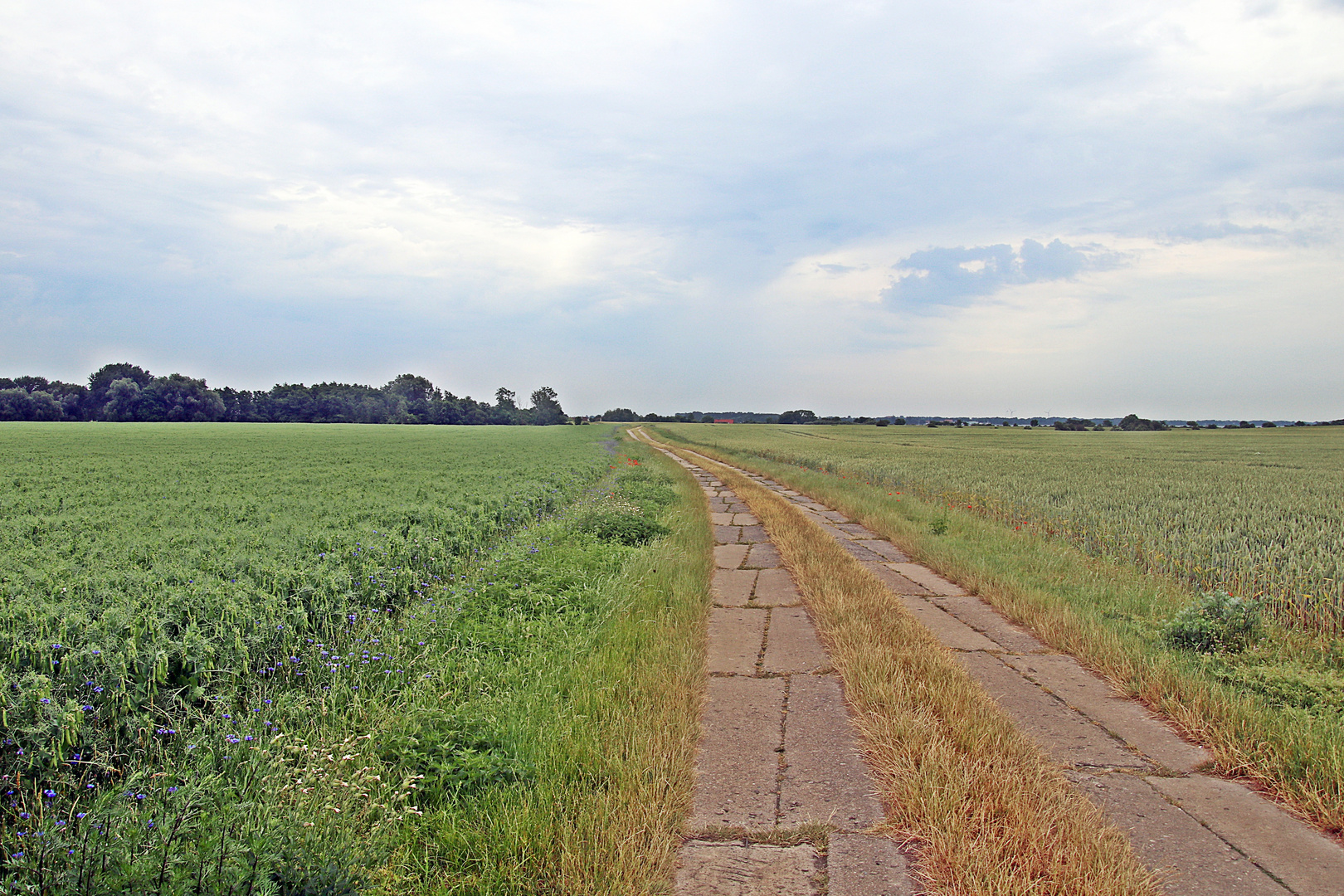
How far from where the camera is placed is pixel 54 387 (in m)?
89.0

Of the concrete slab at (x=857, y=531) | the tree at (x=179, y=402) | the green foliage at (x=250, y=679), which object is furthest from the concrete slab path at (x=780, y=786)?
the tree at (x=179, y=402)

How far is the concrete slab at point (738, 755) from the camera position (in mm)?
2699

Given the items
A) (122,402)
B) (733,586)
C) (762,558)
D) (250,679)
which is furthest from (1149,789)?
(122,402)

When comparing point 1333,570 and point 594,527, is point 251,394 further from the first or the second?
point 1333,570

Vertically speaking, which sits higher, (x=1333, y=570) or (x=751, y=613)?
(x=1333, y=570)

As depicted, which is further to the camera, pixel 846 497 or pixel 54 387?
pixel 54 387

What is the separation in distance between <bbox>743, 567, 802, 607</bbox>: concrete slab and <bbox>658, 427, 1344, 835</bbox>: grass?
196 centimetres

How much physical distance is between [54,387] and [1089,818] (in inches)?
5042

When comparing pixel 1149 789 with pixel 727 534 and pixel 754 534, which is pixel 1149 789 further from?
pixel 727 534

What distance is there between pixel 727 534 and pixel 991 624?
197 inches

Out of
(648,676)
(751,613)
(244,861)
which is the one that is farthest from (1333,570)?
(244,861)

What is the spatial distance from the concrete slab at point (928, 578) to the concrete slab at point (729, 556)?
2008mm

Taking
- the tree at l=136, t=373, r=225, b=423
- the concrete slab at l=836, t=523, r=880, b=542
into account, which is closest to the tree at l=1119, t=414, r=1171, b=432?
the concrete slab at l=836, t=523, r=880, b=542

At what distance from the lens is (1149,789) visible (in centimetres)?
287
